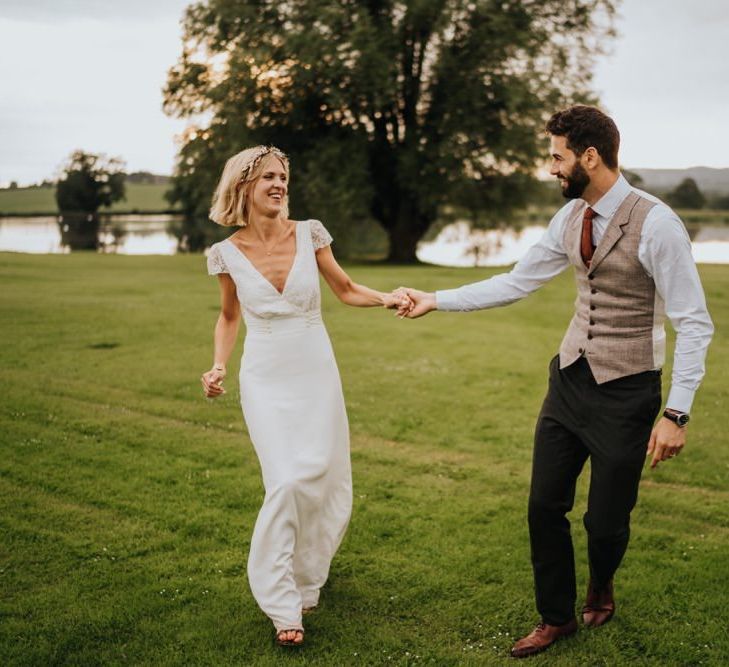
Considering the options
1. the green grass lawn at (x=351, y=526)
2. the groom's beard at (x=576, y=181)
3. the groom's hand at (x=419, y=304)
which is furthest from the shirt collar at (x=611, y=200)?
the green grass lawn at (x=351, y=526)

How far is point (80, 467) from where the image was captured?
8.25m

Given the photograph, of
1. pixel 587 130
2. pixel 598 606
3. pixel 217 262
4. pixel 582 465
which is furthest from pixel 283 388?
pixel 598 606

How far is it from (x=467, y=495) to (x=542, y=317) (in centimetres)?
1314

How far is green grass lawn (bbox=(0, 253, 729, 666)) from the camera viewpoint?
4.99 metres

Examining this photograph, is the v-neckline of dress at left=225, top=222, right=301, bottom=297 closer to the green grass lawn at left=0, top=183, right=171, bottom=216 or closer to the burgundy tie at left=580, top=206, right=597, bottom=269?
the burgundy tie at left=580, top=206, right=597, bottom=269

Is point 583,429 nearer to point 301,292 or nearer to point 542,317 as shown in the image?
point 301,292

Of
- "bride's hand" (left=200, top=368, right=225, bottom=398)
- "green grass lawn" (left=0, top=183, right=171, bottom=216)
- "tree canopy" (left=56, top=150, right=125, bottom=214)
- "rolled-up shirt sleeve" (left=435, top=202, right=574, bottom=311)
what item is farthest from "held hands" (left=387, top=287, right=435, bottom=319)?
"tree canopy" (left=56, top=150, right=125, bottom=214)

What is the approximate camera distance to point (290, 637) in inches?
189

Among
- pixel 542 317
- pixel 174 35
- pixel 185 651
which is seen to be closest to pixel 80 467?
pixel 185 651

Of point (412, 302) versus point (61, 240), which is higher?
point (61, 240)

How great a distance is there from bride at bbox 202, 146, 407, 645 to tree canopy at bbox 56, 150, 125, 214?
382ft

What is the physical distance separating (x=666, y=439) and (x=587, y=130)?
1.72m

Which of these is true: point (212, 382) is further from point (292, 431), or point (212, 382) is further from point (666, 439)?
point (666, 439)

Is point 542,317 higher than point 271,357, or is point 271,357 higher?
point 271,357
